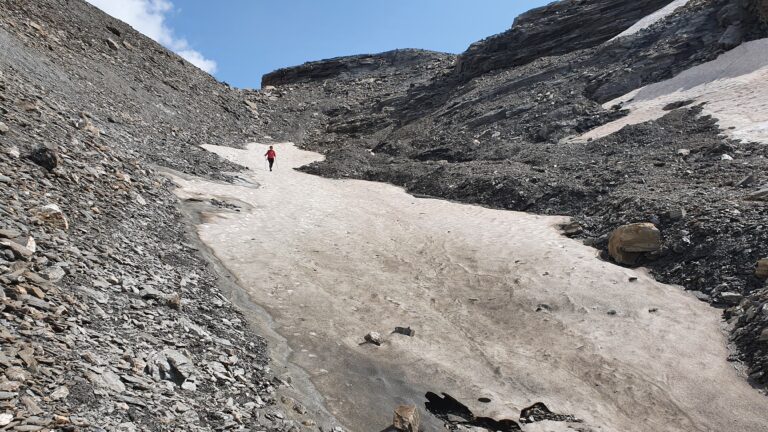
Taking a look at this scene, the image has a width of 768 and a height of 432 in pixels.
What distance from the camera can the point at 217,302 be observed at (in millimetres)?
9430

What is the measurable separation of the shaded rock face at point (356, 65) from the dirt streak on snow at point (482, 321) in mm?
50062

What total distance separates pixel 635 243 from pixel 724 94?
1595 cm

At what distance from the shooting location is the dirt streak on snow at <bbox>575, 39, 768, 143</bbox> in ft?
72.3

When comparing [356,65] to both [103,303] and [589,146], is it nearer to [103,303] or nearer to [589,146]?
[589,146]

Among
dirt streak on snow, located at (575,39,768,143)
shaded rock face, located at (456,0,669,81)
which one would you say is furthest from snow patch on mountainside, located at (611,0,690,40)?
dirt streak on snow, located at (575,39,768,143)

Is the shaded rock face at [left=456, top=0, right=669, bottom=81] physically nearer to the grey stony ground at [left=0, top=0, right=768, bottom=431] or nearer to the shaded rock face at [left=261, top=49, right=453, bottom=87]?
the grey stony ground at [left=0, top=0, right=768, bottom=431]

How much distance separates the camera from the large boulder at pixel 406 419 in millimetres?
7156

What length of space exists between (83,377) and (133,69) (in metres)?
34.8

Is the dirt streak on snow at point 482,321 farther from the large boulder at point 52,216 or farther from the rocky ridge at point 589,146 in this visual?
the large boulder at point 52,216

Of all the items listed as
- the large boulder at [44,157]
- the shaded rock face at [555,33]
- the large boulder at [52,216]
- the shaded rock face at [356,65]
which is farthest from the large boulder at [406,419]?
the shaded rock face at [356,65]

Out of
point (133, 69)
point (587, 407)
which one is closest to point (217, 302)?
point (587, 407)

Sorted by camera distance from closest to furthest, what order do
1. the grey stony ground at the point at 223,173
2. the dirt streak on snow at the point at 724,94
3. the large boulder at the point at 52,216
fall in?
the grey stony ground at the point at 223,173 → the large boulder at the point at 52,216 → the dirt streak on snow at the point at 724,94

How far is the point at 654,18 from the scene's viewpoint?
38.7 meters

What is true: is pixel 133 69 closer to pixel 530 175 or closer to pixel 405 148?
pixel 405 148
